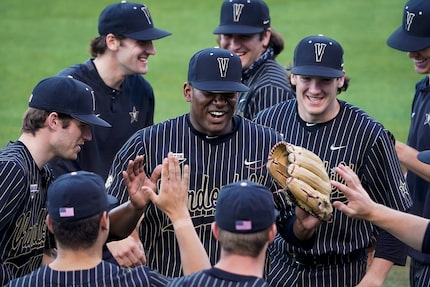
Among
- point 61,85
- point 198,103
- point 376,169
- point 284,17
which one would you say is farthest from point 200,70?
point 284,17

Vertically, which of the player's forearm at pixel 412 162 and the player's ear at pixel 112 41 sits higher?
the player's ear at pixel 112 41

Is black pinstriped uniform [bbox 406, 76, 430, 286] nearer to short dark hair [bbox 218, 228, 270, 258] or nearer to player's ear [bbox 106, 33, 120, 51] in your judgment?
player's ear [bbox 106, 33, 120, 51]

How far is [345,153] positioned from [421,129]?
2.92ft

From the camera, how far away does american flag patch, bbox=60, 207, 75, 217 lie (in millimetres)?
4422

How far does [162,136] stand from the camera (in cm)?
581

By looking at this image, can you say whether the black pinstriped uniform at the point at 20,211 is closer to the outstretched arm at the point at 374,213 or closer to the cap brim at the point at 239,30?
the outstretched arm at the point at 374,213

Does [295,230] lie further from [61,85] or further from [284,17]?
[284,17]

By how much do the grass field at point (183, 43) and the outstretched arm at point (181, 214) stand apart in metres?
7.72

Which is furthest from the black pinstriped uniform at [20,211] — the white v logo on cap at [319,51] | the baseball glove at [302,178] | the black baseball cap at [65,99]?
the white v logo on cap at [319,51]

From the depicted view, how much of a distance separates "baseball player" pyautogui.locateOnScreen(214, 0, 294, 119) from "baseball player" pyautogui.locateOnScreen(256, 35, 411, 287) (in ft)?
3.08

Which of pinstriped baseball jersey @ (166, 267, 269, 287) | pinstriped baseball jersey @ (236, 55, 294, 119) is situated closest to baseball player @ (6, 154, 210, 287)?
pinstriped baseball jersey @ (166, 267, 269, 287)

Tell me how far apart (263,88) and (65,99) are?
2007 mm

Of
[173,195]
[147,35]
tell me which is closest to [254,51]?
[147,35]

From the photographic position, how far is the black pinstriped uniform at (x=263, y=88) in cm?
725
